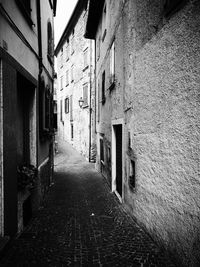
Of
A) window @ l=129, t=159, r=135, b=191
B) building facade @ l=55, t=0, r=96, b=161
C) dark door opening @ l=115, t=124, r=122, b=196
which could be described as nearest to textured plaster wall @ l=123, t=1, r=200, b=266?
window @ l=129, t=159, r=135, b=191

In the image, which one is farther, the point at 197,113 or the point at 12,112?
the point at 12,112

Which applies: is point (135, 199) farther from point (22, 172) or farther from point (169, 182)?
point (22, 172)

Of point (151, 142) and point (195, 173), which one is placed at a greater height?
point (151, 142)

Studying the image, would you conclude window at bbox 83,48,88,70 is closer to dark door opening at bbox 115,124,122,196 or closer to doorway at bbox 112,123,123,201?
doorway at bbox 112,123,123,201

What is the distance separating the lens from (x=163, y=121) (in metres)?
4.12

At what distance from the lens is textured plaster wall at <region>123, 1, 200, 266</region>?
130 inches

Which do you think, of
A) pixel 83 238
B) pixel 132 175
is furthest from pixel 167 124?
pixel 83 238

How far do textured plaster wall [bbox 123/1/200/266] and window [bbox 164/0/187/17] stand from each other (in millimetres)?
89

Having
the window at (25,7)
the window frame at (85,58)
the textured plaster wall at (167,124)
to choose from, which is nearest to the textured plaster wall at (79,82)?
the window frame at (85,58)

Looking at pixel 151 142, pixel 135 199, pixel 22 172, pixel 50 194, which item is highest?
pixel 151 142

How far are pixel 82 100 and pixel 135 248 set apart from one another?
46.4 ft

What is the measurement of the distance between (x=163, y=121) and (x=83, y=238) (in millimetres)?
2776

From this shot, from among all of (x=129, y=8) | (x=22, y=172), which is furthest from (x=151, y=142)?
(x=129, y=8)

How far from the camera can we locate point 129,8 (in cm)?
596
